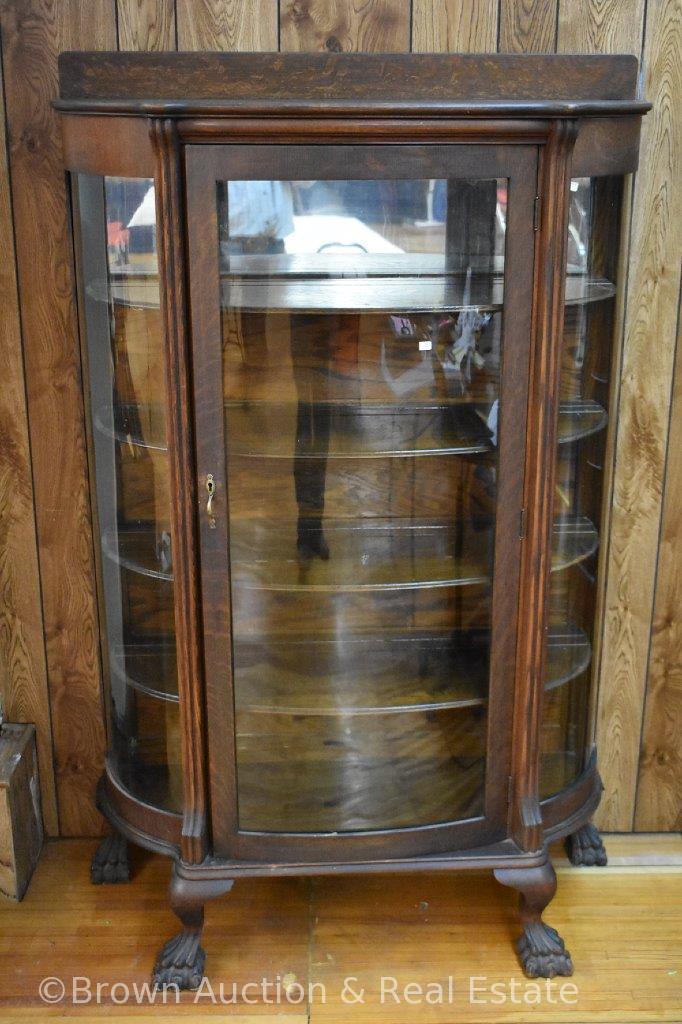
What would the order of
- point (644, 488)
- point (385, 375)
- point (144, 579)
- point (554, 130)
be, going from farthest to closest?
point (644, 488) < point (144, 579) < point (385, 375) < point (554, 130)

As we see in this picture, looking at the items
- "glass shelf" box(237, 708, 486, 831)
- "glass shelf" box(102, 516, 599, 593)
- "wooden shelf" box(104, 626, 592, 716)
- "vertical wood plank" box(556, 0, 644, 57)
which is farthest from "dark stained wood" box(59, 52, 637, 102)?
"glass shelf" box(237, 708, 486, 831)

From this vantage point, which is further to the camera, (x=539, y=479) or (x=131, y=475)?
(x=131, y=475)

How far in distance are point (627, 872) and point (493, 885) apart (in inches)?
10.9

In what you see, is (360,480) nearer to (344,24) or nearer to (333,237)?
(333,237)

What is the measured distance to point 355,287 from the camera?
1779 millimetres

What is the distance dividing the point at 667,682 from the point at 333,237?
1182 mm

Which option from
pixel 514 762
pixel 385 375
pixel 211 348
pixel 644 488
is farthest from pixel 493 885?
pixel 211 348

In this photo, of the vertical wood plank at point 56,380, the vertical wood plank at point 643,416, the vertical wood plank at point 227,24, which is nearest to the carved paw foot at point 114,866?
the vertical wood plank at point 56,380

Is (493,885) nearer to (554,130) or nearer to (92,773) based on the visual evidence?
(92,773)

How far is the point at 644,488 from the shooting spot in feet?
7.20

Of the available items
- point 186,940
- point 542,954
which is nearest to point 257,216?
point 186,940

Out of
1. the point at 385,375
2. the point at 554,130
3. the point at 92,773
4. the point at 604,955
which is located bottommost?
the point at 604,955

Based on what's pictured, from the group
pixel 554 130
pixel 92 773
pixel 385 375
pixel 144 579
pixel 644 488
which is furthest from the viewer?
pixel 92 773

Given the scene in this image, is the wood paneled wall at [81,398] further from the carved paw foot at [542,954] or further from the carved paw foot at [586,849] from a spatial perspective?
the carved paw foot at [542,954]
